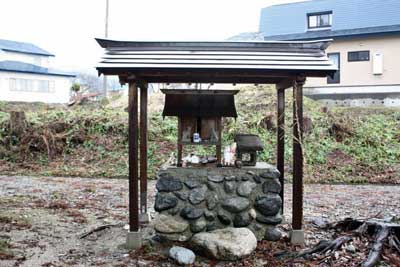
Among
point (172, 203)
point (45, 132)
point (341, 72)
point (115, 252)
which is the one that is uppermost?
point (341, 72)

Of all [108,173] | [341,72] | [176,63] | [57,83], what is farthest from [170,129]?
[57,83]

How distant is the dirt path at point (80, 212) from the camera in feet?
14.8

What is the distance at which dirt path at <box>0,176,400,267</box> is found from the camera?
4520mm

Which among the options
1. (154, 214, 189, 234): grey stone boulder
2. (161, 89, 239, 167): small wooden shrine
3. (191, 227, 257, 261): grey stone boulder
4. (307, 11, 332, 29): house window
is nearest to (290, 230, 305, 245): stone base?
(191, 227, 257, 261): grey stone boulder

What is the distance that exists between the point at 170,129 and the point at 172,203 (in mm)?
7727

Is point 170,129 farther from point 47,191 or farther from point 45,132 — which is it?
point 47,191

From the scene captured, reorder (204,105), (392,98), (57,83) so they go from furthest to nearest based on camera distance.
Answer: (57,83) → (392,98) → (204,105)

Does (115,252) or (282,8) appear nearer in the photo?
(115,252)

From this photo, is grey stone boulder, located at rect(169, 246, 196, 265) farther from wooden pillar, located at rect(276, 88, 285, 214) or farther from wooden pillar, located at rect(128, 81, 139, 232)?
wooden pillar, located at rect(276, 88, 285, 214)

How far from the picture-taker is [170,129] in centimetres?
1246

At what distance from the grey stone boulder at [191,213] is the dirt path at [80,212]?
65 cm

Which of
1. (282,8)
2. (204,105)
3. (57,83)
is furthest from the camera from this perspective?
(57,83)

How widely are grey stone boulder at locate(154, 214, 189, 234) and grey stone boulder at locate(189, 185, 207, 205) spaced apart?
273 mm

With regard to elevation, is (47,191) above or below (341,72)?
below
